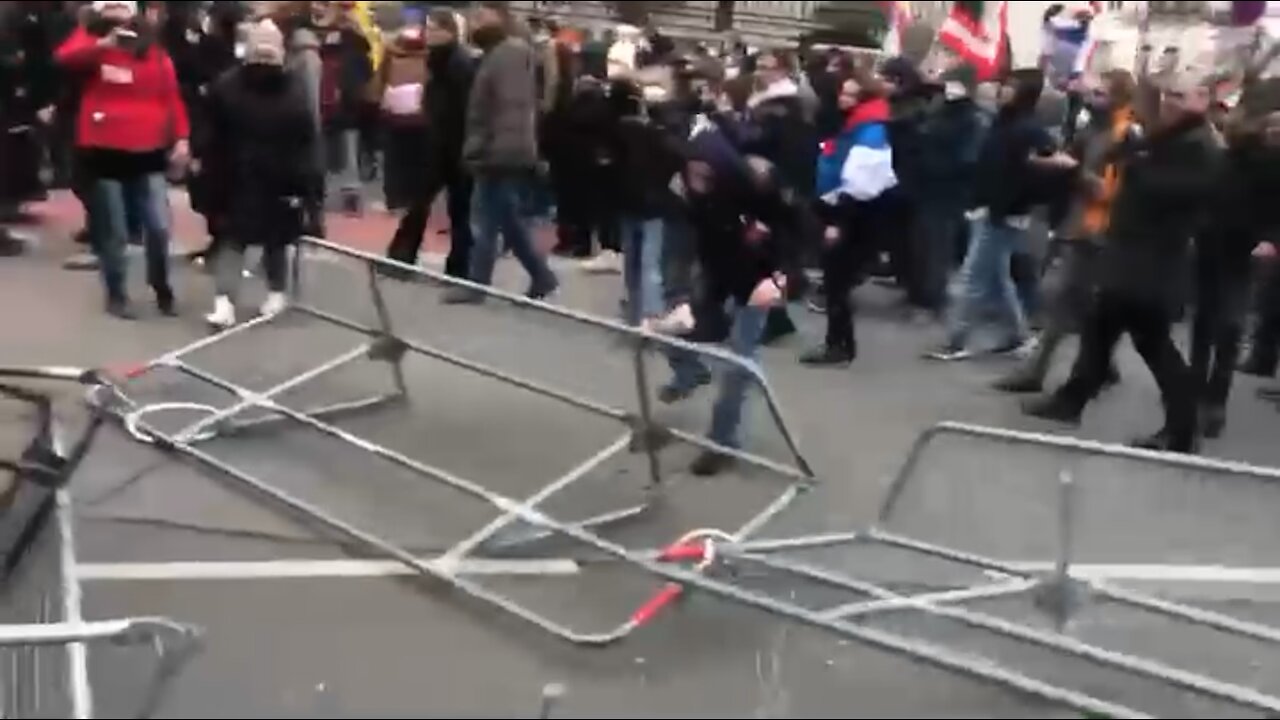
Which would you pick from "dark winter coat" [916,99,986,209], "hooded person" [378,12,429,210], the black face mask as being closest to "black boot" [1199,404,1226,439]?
"dark winter coat" [916,99,986,209]

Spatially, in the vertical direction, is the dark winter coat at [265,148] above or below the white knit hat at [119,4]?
below

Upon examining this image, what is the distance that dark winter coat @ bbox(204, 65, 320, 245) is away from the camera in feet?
29.9

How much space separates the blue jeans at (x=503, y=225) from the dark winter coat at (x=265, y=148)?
1.08m

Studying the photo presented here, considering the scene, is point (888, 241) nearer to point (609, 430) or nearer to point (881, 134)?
point (881, 134)

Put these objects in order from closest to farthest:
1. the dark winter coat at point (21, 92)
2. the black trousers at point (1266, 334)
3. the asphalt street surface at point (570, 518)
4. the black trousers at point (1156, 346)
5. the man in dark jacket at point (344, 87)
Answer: the asphalt street surface at point (570, 518) → the black trousers at point (1156, 346) → the black trousers at point (1266, 334) → the dark winter coat at point (21, 92) → the man in dark jacket at point (344, 87)

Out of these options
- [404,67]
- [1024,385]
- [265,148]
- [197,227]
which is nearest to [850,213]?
[1024,385]

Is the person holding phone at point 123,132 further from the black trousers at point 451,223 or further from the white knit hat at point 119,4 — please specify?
the black trousers at point 451,223

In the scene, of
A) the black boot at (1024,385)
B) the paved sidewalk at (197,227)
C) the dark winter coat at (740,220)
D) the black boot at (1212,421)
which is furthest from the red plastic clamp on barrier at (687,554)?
the paved sidewalk at (197,227)

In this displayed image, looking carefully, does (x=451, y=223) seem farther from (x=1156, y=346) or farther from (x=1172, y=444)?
(x=1172, y=444)

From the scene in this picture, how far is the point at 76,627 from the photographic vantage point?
3635 millimetres

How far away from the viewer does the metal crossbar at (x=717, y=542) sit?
14.1 feet

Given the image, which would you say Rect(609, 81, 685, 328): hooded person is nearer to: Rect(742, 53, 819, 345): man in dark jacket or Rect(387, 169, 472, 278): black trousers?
Rect(742, 53, 819, 345): man in dark jacket

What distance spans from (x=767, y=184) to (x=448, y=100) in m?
3.79

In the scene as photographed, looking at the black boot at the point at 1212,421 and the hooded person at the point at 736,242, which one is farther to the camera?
the black boot at the point at 1212,421
